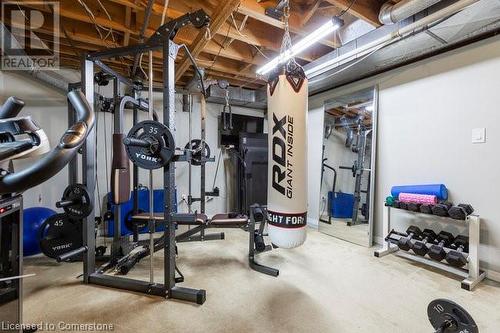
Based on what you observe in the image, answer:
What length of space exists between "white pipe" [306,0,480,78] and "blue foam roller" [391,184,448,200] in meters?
1.69

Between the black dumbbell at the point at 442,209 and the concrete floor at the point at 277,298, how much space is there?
65cm

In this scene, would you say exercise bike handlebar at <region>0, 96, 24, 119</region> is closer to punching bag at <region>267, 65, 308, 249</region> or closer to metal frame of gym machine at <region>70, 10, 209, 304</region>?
metal frame of gym machine at <region>70, 10, 209, 304</region>

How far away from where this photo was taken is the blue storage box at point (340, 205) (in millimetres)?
4367

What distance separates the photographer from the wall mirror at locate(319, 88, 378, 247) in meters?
3.75

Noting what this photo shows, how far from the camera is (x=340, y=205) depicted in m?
4.49

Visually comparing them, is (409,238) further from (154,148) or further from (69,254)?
(69,254)

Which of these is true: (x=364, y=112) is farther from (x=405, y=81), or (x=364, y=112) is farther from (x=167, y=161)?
(x=167, y=161)

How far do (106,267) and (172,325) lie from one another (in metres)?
1.27

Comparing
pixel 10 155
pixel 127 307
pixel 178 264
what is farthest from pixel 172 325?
pixel 10 155

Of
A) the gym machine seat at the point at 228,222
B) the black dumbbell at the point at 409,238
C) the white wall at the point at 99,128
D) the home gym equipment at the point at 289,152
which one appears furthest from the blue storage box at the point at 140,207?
the black dumbbell at the point at 409,238

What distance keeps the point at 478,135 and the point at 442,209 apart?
34.7 inches

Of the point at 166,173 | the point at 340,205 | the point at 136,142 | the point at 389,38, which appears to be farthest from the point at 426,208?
the point at 136,142

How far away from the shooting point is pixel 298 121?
76.2 inches

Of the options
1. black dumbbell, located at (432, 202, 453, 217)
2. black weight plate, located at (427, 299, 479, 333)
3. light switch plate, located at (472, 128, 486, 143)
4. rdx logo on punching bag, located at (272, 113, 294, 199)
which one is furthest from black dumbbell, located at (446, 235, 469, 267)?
rdx logo on punching bag, located at (272, 113, 294, 199)
